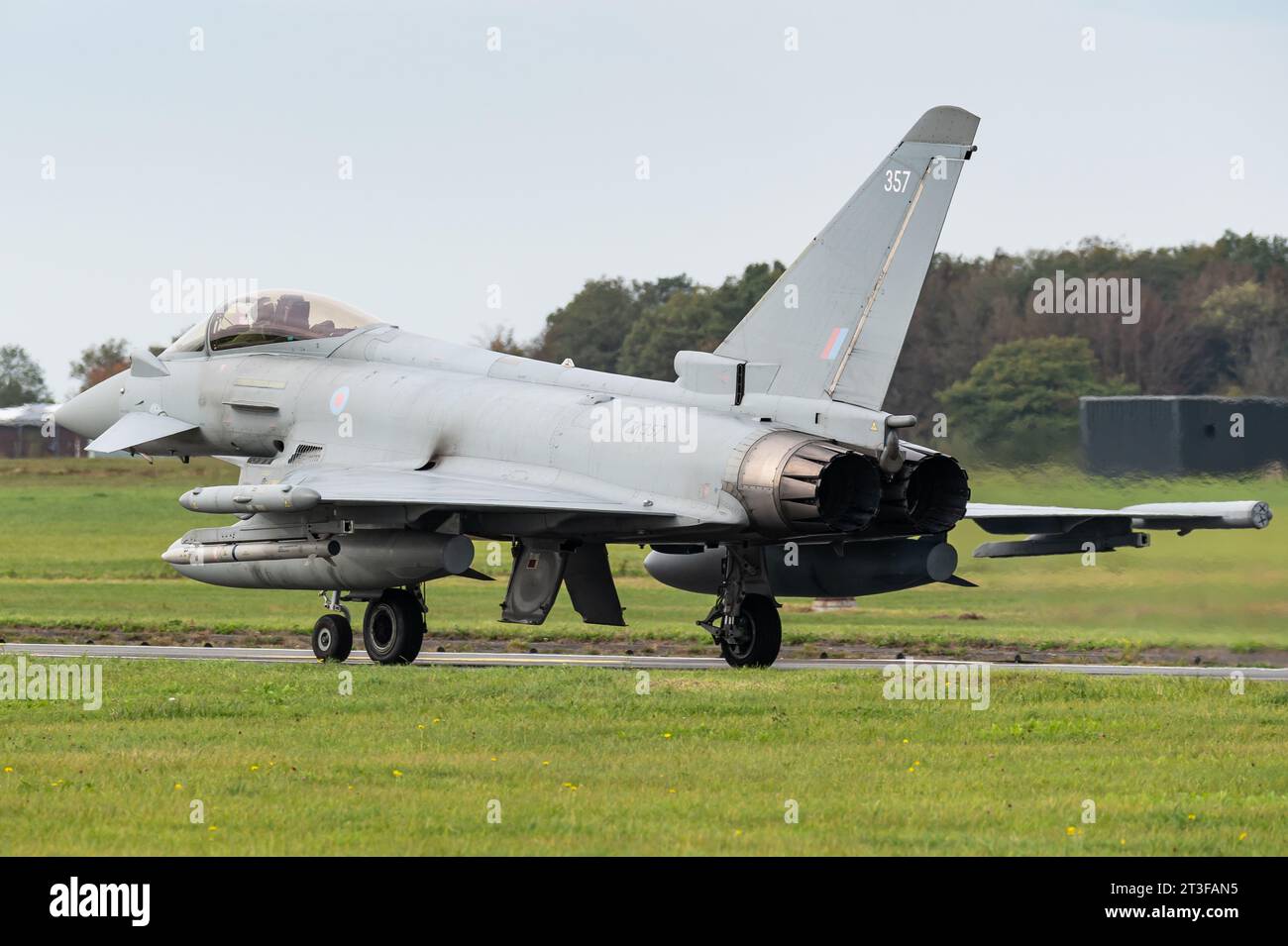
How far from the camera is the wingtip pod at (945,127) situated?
1942cm

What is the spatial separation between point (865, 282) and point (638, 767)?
8068 millimetres

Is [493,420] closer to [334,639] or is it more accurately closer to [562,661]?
[334,639]

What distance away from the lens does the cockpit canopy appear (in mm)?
23031

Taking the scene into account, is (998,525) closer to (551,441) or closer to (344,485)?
(551,441)

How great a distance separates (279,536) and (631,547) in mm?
29794

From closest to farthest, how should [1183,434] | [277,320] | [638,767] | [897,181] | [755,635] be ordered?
[638,767] < [897,181] < [755,635] < [277,320] < [1183,434]

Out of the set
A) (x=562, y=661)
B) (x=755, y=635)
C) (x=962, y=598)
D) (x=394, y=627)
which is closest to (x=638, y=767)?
(x=755, y=635)

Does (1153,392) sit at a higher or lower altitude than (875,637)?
higher

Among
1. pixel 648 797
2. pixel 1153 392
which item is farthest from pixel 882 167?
pixel 1153 392

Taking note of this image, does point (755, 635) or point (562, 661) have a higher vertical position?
point (755, 635)

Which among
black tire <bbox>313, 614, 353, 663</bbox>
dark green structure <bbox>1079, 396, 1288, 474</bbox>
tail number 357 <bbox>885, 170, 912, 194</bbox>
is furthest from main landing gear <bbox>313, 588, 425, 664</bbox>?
dark green structure <bbox>1079, 396, 1288, 474</bbox>

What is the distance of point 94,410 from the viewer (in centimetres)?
2472

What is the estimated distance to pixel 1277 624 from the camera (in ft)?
76.0

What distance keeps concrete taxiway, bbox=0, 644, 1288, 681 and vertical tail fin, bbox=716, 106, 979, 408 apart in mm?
3254
